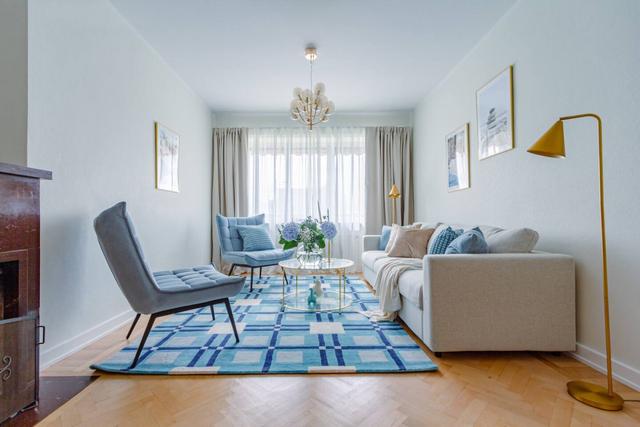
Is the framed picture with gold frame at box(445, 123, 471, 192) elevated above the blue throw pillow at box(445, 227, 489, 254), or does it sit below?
above

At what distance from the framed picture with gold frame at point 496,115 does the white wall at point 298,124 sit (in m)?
2.18

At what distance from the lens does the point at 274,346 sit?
2.21 metres

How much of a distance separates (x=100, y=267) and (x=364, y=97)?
12.4 feet

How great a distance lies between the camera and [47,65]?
77.2 inches

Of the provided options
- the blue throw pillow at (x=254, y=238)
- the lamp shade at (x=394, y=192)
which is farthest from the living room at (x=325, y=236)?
the lamp shade at (x=394, y=192)

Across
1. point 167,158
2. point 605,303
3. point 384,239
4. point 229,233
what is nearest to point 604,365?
point 605,303

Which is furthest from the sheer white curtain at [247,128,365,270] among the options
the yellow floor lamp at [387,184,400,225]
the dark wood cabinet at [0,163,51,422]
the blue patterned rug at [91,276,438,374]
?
the dark wood cabinet at [0,163,51,422]

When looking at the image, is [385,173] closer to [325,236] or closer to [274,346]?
[325,236]

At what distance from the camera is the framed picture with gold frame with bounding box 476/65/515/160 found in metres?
2.66

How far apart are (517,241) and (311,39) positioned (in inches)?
97.3

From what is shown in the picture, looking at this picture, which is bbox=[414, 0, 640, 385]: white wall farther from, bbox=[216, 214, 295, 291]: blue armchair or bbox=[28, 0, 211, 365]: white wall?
bbox=[28, 0, 211, 365]: white wall

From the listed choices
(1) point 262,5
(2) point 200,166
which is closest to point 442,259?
(1) point 262,5

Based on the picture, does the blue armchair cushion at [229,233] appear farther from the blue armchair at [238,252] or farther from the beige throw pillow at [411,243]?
the beige throw pillow at [411,243]

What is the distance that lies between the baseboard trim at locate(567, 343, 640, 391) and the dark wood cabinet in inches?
116
